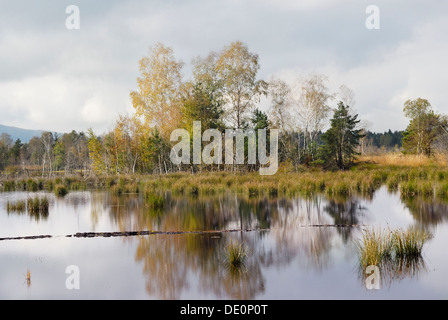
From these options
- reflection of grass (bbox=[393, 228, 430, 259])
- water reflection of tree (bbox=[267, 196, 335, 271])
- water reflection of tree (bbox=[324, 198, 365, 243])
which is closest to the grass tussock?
reflection of grass (bbox=[393, 228, 430, 259])

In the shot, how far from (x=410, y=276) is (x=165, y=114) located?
84.2 feet

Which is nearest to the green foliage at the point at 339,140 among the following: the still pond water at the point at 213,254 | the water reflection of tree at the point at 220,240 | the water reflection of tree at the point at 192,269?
the water reflection of tree at the point at 220,240

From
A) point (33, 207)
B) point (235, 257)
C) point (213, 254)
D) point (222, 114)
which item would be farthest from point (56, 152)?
point (235, 257)

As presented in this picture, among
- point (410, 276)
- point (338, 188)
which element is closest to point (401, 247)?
point (410, 276)

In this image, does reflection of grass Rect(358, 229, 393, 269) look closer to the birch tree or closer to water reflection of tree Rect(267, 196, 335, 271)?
water reflection of tree Rect(267, 196, 335, 271)

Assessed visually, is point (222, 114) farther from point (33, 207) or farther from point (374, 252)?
point (374, 252)

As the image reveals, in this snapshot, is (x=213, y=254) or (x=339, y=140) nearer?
(x=213, y=254)

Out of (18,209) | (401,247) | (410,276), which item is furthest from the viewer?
(18,209)

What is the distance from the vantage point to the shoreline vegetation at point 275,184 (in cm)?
1685

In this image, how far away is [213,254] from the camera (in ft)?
25.0

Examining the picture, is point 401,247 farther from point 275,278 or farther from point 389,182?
point 389,182

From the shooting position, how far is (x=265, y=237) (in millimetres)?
9203

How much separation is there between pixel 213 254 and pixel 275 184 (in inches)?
451
